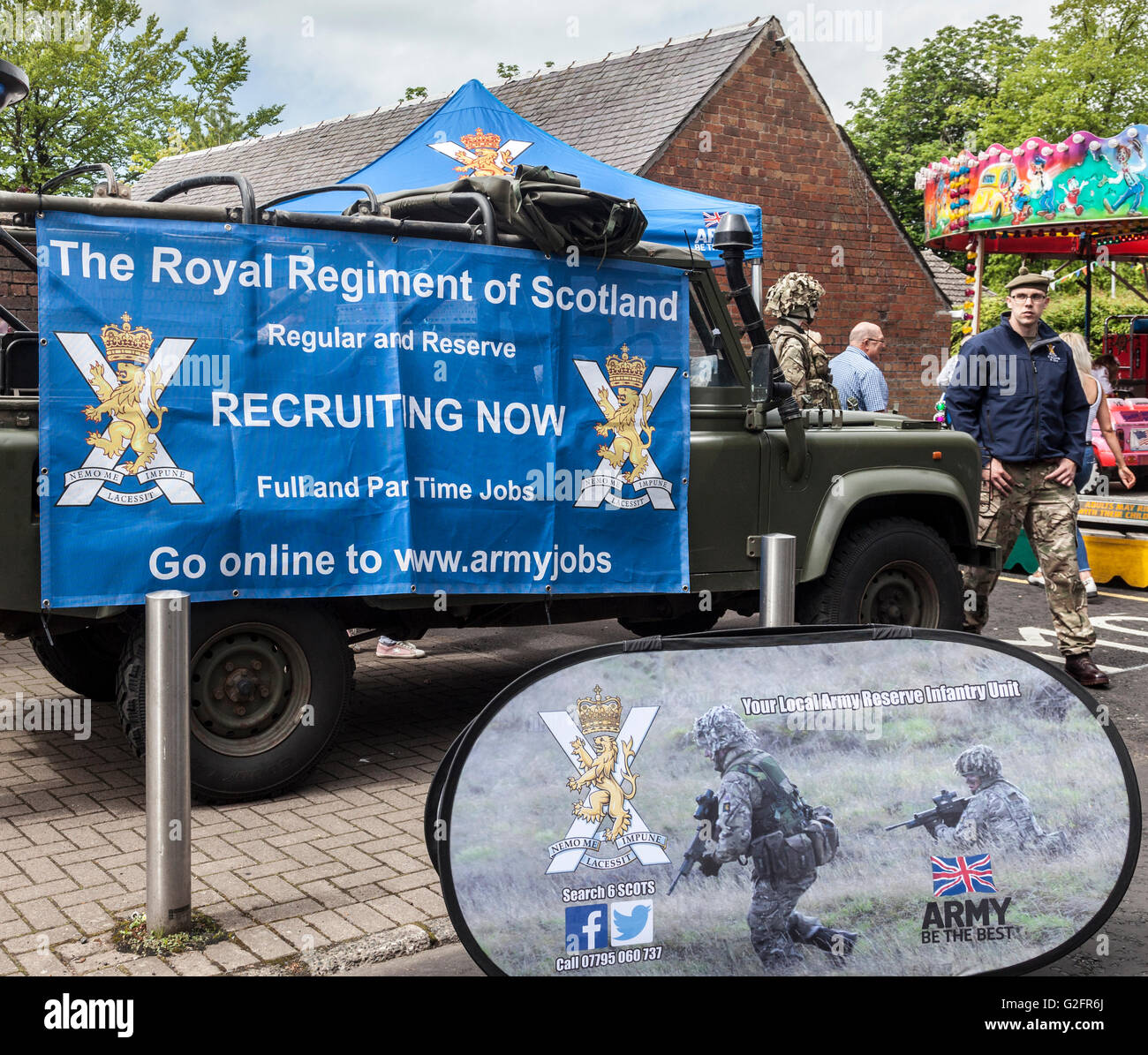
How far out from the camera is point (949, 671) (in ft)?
10.8

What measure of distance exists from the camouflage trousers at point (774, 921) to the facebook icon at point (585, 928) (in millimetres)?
369

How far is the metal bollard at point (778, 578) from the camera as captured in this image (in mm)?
3770

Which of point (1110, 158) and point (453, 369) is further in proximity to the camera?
point (1110, 158)

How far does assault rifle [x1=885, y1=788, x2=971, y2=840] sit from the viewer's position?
320 cm

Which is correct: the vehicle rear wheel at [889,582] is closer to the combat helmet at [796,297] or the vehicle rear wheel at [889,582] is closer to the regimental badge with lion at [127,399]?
the combat helmet at [796,297]

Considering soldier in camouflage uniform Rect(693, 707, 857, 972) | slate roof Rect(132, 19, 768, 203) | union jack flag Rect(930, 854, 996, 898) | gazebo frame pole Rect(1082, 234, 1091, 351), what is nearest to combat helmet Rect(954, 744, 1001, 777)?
union jack flag Rect(930, 854, 996, 898)

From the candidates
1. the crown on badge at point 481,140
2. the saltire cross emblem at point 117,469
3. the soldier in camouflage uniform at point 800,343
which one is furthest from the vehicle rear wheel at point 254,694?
the crown on badge at point 481,140

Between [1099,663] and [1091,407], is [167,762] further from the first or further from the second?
[1091,407]

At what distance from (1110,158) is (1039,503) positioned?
624cm

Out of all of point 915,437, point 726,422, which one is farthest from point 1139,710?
point 726,422
